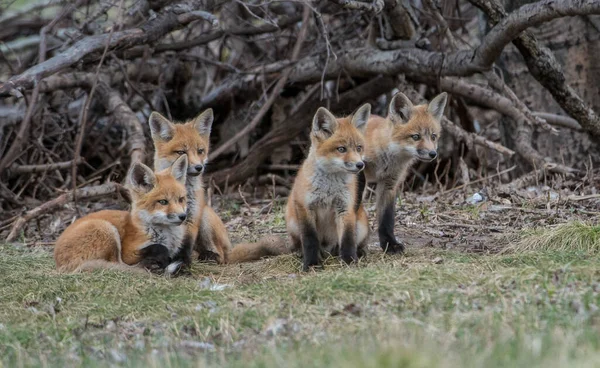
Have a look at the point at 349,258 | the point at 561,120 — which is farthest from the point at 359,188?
the point at 561,120

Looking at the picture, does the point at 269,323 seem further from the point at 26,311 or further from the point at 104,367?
the point at 26,311

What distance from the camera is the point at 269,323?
16.1ft

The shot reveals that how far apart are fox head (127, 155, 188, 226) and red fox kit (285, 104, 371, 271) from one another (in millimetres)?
967

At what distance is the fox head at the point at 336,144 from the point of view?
667 centimetres

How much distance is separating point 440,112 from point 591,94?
4002 mm

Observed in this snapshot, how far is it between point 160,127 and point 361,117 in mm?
1896

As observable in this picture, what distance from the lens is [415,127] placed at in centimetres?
746

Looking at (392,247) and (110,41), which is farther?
(110,41)

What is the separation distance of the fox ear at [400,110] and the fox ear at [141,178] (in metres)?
2.19

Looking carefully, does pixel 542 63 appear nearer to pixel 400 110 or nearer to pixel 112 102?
pixel 400 110

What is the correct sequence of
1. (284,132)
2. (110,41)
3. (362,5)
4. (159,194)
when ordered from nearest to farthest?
(159,194)
(362,5)
(110,41)
(284,132)

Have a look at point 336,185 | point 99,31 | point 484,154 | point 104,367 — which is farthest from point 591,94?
point 104,367

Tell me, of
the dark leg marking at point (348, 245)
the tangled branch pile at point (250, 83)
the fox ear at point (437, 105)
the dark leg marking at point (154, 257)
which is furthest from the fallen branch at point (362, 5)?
the dark leg marking at point (154, 257)

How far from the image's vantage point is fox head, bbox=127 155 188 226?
268 inches
